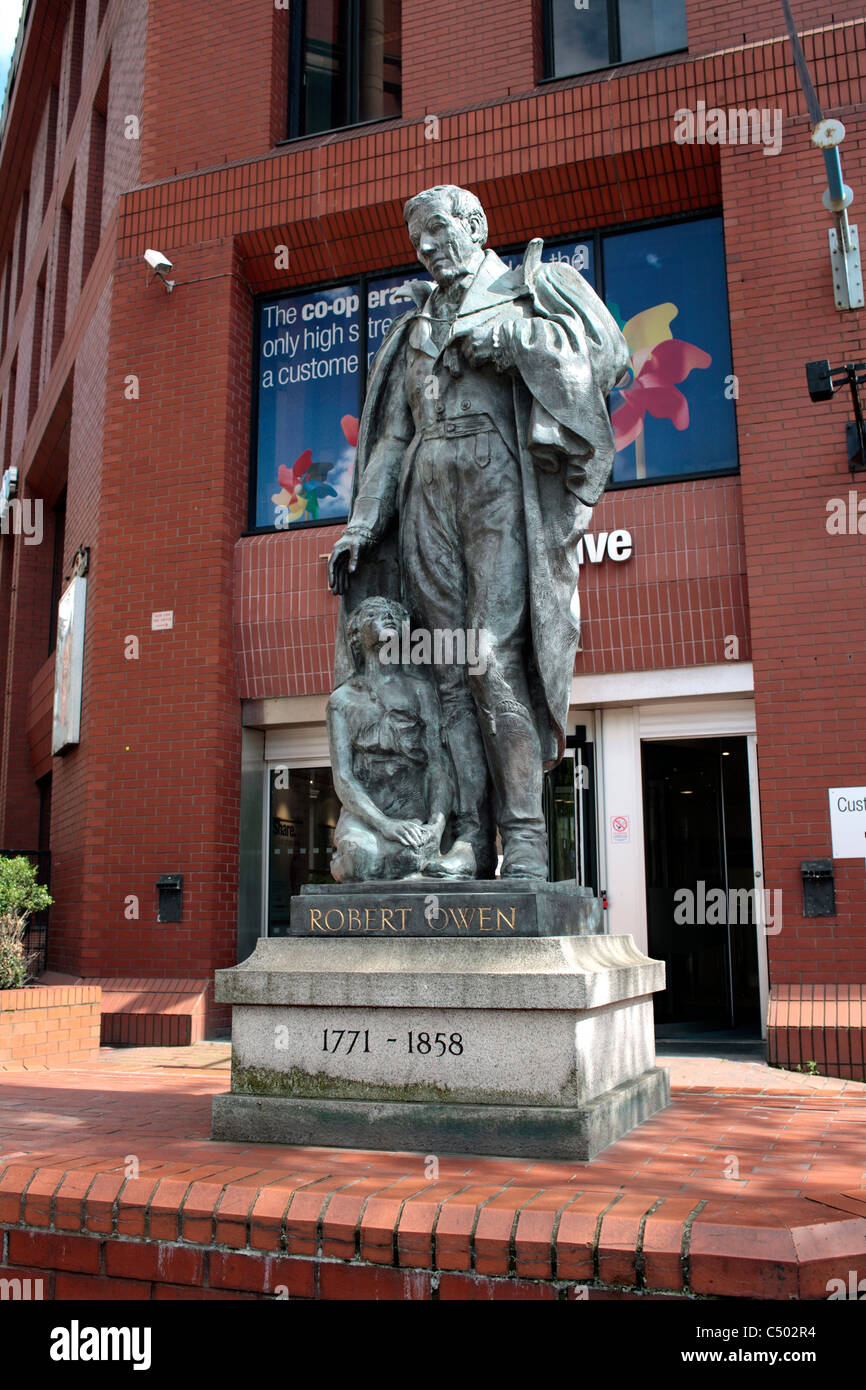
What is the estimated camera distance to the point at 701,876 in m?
11.6

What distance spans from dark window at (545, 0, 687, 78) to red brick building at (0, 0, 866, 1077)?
44mm

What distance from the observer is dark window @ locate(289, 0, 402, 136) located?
13320 millimetres

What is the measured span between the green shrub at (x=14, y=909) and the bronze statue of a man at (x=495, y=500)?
208 inches

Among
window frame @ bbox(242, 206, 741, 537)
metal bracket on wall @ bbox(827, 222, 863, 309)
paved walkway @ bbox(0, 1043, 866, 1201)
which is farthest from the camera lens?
window frame @ bbox(242, 206, 741, 537)

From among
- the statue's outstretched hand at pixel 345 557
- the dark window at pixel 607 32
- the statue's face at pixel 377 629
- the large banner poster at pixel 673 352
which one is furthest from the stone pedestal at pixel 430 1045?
the dark window at pixel 607 32

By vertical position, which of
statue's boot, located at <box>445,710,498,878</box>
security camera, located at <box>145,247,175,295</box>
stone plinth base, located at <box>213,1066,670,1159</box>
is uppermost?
security camera, located at <box>145,247,175,295</box>

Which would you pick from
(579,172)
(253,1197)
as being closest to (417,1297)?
(253,1197)

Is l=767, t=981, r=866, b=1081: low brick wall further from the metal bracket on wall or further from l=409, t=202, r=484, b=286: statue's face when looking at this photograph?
l=409, t=202, r=484, b=286: statue's face

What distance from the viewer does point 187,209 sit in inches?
520

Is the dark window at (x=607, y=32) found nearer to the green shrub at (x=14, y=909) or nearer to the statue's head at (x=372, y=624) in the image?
the statue's head at (x=372, y=624)

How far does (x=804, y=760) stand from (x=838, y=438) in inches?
107

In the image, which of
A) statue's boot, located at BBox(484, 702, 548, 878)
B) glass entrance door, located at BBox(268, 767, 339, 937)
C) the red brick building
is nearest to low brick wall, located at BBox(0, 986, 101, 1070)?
the red brick building

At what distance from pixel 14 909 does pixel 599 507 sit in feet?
20.6

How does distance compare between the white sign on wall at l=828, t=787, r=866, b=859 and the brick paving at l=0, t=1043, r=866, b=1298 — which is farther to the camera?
the white sign on wall at l=828, t=787, r=866, b=859
